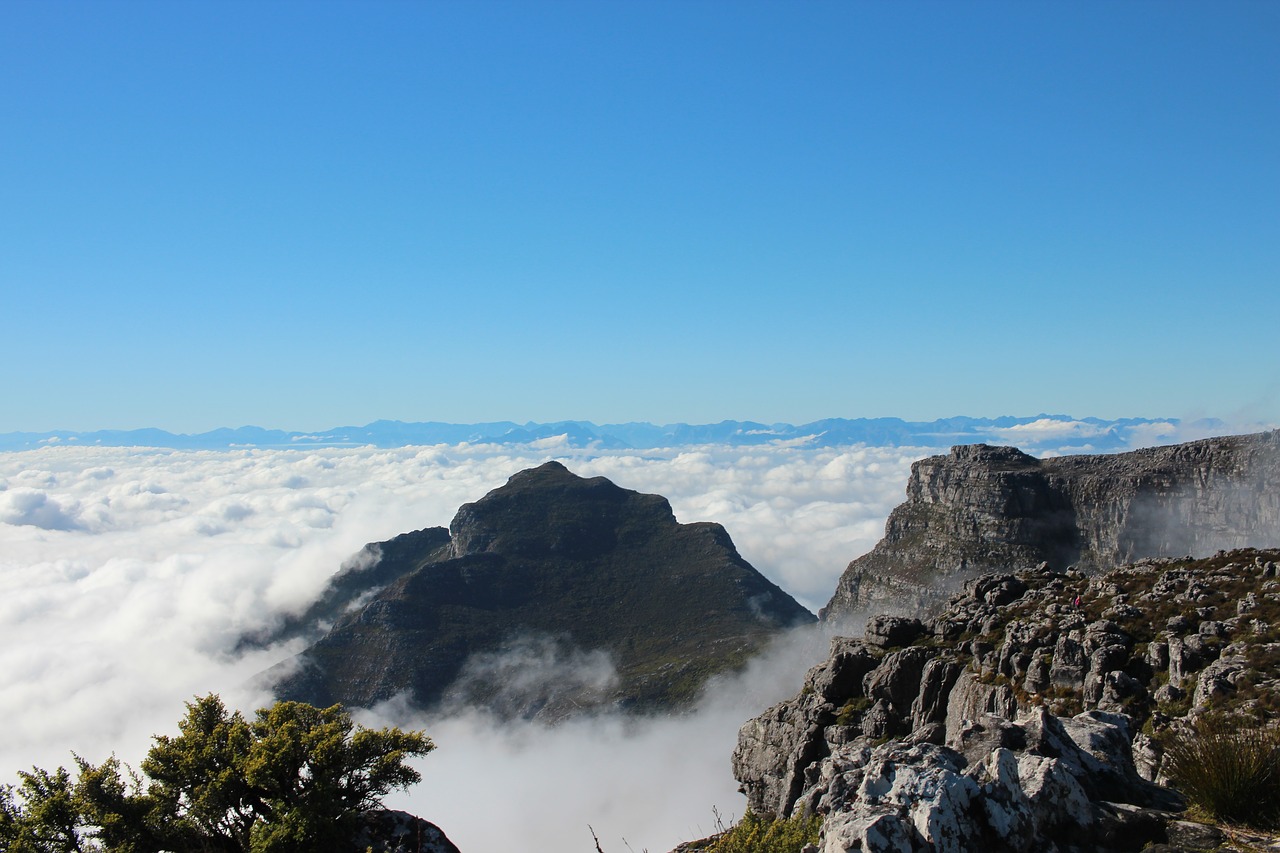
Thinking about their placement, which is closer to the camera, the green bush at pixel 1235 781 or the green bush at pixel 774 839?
the green bush at pixel 1235 781

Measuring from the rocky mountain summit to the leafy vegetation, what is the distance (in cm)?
1791

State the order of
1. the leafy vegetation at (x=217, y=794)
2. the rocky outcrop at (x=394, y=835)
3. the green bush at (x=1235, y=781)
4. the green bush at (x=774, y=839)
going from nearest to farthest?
the green bush at (x=1235, y=781), the green bush at (x=774, y=839), the rocky outcrop at (x=394, y=835), the leafy vegetation at (x=217, y=794)

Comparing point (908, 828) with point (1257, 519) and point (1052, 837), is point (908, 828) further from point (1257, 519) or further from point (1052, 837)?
point (1257, 519)

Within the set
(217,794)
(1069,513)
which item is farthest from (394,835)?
(1069,513)

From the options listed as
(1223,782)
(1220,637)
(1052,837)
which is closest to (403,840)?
(1052,837)

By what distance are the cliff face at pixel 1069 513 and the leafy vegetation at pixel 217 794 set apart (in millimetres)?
147956

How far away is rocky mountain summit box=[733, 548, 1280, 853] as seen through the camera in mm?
16688

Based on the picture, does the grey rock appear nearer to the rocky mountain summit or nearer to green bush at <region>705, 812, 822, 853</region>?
the rocky mountain summit

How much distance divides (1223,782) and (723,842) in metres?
13.3

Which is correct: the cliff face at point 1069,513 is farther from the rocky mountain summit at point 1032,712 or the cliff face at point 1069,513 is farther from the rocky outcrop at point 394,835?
the rocky outcrop at point 394,835

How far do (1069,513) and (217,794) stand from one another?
169 m

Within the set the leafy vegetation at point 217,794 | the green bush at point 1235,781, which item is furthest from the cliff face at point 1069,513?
the leafy vegetation at point 217,794

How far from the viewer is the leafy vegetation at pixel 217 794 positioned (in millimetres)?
31833

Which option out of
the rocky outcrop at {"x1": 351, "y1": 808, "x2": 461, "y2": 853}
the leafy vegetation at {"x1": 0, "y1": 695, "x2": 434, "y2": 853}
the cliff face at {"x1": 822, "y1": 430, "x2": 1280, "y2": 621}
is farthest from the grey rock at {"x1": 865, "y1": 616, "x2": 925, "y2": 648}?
the cliff face at {"x1": 822, "y1": 430, "x2": 1280, "y2": 621}
